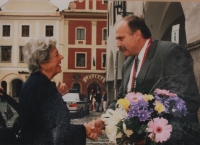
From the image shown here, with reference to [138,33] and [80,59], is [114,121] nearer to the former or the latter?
[138,33]

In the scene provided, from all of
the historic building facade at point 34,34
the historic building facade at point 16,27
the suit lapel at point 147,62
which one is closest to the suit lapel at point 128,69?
the suit lapel at point 147,62

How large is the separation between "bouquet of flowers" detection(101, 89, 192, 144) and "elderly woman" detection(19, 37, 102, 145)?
0.16m

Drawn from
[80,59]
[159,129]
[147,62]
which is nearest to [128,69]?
[147,62]

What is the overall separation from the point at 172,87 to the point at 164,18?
6.89ft

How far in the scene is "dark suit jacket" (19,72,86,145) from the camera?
35.4 inches

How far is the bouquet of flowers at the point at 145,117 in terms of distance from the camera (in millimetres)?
749

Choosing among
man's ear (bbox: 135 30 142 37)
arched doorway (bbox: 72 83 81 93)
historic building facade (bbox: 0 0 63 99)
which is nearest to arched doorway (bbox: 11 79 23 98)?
historic building facade (bbox: 0 0 63 99)

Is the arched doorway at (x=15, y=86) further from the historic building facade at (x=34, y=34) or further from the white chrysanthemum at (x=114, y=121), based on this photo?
the white chrysanthemum at (x=114, y=121)

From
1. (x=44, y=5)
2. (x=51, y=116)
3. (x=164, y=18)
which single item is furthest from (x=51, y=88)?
(x=164, y=18)

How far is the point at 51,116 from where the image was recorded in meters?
0.90

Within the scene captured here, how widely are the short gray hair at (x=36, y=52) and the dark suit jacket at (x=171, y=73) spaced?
0.23 m

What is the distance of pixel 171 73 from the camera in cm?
89

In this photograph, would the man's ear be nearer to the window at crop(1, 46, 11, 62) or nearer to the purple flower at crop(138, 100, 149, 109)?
the purple flower at crop(138, 100, 149, 109)

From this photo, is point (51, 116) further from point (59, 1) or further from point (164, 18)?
point (164, 18)
